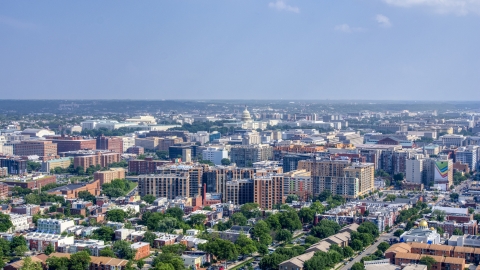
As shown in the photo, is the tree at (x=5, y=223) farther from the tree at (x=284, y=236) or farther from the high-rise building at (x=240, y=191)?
the high-rise building at (x=240, y=191)

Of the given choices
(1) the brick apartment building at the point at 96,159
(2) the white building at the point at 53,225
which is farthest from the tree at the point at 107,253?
(1) the brick apartment building at the point at 96,159

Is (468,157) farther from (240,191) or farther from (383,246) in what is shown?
(383,246)

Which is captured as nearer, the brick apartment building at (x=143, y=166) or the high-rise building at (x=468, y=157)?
the brick apartment building at (x=143, y=166)

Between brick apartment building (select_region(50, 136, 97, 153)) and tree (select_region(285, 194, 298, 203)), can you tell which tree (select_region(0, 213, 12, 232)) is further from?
brick apartment building (select_region(50, 136, 97, 153))

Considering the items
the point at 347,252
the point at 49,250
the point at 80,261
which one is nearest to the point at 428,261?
the point at 347,252

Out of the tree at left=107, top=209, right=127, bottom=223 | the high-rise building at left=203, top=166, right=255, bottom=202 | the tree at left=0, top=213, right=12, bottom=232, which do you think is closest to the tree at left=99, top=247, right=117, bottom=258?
the tree at left=0, top=213, right=12, bottom=232

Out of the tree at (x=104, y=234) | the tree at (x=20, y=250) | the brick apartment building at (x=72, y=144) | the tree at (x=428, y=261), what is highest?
the brick apartment building at (x=72, y=144)
